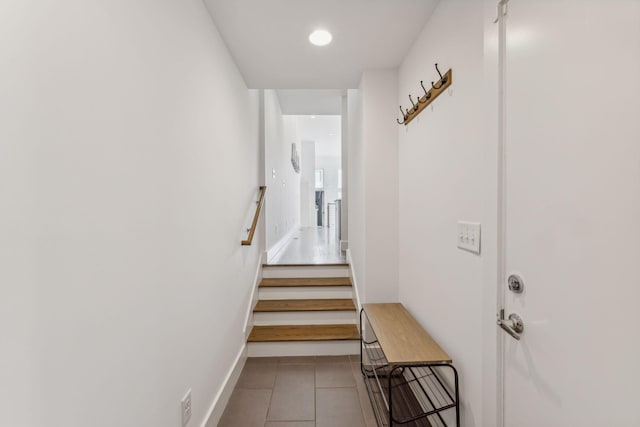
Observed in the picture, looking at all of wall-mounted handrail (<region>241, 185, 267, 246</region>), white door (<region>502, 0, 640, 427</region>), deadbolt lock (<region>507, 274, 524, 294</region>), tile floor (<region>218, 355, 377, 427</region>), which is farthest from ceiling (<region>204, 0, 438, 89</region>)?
tile floor (<region>218, 355, 377, 427</region>)

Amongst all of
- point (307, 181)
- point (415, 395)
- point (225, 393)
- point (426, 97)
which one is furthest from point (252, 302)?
point (307, 181)

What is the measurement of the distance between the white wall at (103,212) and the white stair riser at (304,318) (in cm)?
127

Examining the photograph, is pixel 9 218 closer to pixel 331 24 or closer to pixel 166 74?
pixel 166 74

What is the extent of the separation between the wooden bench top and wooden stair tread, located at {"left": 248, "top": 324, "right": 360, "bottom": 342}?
0.67 meters

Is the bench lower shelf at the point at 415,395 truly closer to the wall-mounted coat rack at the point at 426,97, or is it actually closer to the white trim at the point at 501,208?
the white trim at the point at 501,208

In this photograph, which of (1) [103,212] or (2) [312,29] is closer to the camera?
(1) [103,212]

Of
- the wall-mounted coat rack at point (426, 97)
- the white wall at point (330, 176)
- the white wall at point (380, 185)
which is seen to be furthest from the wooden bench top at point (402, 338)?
the white wall at point (330, 176)

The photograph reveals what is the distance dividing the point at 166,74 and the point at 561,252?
1523 mm

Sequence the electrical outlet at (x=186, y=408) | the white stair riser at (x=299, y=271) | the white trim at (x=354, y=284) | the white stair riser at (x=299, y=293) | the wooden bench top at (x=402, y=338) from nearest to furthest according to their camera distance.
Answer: the electrical outlet at (x=186, y=408) → the wooden bench top at (x=402, y=338) → the white trim at (x=354, y=284) → the white stair riser at (x=299, y=293) → the white stair riser at (x=299, y=271)

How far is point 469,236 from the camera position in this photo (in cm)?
133

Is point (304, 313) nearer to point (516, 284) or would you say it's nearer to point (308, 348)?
point (308, 348)

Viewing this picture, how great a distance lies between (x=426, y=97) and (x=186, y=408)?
2.12m

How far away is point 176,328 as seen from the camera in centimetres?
132

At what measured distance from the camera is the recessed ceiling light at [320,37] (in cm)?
190
